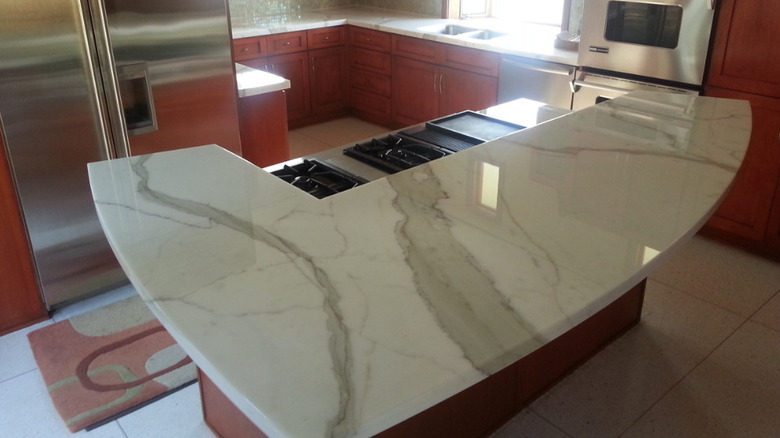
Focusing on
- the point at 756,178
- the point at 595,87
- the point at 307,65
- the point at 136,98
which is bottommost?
the point at 756,178

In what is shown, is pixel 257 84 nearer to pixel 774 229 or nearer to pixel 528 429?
pixel 528 429

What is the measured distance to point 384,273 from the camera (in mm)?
1160

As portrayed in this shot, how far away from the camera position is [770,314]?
2754 millimetres

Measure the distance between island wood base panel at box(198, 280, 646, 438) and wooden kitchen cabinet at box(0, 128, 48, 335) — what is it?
1.14 metres

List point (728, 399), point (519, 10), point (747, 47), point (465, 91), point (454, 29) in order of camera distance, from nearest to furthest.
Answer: point (728, 399) → point (747, 47) → point (465, 91) → point (454, 29) → point (519, 10)

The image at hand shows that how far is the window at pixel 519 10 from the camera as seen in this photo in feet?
15.3

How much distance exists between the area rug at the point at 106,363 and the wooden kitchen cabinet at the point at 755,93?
2.67m

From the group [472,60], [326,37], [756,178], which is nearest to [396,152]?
[756,178]

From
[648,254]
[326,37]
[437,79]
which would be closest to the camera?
[648,254]

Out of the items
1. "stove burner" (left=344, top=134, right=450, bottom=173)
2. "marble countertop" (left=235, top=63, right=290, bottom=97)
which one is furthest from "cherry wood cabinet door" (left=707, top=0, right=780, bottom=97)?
"marble countertop" (left=235, top=63, right=290, bottom=97)

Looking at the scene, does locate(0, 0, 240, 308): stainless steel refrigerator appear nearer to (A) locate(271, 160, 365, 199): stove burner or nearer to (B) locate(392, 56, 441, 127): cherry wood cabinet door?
(A) locate(271, 160, 365, 199): stove burner

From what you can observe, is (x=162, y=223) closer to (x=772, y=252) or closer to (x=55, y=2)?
(x=55, y=2)

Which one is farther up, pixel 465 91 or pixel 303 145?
pixel 465 91

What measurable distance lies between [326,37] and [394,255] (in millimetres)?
4076
